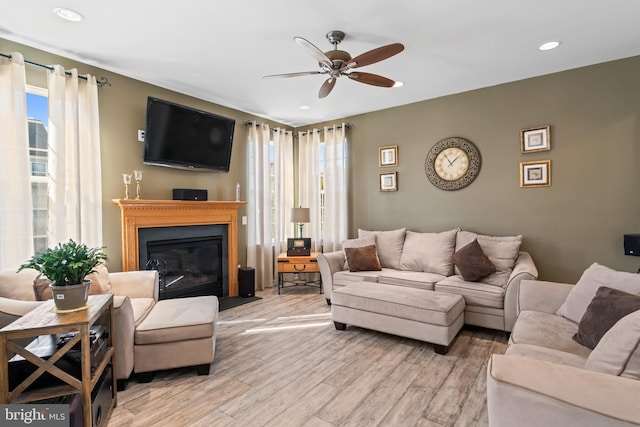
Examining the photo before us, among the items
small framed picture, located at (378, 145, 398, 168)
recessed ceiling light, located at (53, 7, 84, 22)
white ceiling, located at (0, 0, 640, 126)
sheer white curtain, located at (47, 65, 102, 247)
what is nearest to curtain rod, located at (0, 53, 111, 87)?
sheer white curtain, located at (47, 65, 102, 247)

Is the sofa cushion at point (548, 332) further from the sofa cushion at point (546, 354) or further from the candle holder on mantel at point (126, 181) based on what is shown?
the candle holder on mantel at point (126, 181)

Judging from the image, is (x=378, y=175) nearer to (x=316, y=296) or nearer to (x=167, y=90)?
(x=316, y=296)

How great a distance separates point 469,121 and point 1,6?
477cm

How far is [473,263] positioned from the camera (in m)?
3.54

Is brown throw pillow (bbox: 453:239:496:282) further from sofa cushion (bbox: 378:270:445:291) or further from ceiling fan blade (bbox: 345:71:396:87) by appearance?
ceiling fan blade (bbox: 345:71:396:87)

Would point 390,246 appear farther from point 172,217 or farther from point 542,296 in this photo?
point 172,217

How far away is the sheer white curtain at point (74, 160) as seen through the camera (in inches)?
119

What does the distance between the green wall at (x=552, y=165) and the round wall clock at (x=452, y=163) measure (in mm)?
89

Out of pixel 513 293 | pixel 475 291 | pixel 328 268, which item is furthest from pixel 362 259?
pixel 513 293

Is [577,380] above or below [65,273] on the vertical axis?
below

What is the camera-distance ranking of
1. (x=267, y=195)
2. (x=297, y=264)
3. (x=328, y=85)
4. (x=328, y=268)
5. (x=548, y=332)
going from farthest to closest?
(x=267, y=195) < (x=297, y=264) < (x=328, y=268) < (x=328, y=85) < (x=548, y=332)

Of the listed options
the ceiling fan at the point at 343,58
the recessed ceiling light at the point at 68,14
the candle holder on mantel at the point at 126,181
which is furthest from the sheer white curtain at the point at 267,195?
the recessed ceiling light at the point at 68,14

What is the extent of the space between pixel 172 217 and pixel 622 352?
4.05 metres

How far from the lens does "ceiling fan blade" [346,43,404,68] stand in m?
2.42
